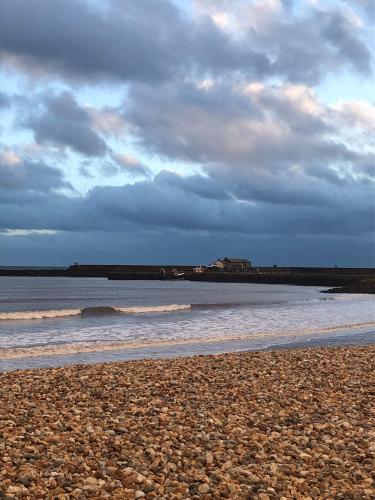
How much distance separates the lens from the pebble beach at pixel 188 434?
621 centimetres

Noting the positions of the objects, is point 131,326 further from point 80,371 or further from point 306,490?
point 306,490

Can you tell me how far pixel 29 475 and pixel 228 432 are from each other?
3.01m

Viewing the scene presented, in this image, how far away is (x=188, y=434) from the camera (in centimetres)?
808

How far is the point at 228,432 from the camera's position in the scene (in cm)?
822

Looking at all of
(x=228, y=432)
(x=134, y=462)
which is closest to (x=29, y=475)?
(x=134, y=462)

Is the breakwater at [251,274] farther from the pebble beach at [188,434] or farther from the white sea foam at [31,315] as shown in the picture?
the pebble beach at [188,434]

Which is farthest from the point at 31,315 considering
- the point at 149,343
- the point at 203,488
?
the point at 203,488

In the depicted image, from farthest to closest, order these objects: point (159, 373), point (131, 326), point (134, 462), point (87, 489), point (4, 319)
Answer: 1. point (4, 319)
2. point (131, 326)
3. point (159, 373)
4. point (134, 462)
5. point (87, 489)

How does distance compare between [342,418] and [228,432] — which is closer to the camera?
[228,432]

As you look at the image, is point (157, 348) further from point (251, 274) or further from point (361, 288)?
point (251, 274)

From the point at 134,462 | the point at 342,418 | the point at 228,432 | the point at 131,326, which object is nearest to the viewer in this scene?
the point at 134,462

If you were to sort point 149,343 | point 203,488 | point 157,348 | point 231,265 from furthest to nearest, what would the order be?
point 231,265, point 149,343, point 157,348, point 203,488

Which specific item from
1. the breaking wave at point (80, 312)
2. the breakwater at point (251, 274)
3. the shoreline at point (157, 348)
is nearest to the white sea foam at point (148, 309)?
the breaking wave at point (80, 312)

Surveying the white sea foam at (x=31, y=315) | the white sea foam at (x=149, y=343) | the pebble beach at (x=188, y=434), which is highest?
the pebble beach at (x=188, y=434)
